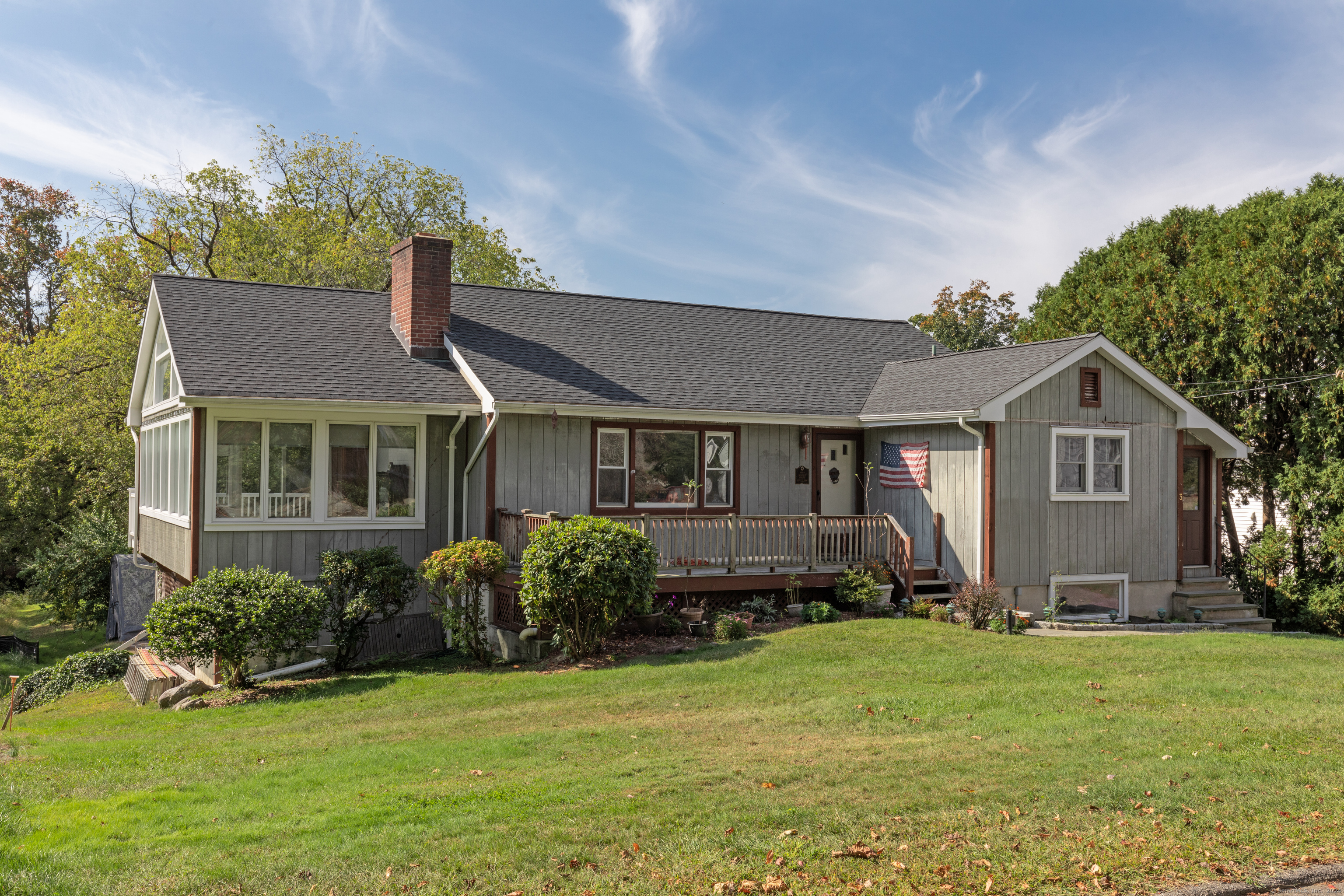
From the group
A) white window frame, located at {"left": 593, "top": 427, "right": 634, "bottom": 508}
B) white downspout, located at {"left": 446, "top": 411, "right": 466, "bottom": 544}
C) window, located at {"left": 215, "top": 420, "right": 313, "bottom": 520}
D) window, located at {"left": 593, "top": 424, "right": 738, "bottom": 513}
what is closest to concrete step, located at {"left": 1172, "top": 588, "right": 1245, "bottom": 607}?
window, located at {"left": 593, "top": 424, "right": 738, "bottom": 513}

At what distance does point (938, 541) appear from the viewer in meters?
16.0

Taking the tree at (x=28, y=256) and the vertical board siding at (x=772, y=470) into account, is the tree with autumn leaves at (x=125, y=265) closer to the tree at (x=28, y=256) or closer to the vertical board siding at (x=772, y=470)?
the tree at (x=28, y=256)

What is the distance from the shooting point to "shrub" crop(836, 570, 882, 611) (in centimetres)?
1491

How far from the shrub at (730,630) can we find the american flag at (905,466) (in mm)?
4896

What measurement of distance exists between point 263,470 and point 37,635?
574 inches

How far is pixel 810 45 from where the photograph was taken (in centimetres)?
1786

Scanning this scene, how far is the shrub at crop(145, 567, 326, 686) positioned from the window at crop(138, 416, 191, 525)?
208 centimetres

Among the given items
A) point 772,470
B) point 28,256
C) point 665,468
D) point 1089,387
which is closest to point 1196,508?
point 1089,387

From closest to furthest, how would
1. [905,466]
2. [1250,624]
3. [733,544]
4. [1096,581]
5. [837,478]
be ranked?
[733,544]
[1096,581]
[1250,624]
[905,466]
[837,478]

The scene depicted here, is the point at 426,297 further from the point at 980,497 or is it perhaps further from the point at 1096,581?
the point at 1096,581

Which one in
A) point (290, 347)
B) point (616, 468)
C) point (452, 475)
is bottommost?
point (452, 475)

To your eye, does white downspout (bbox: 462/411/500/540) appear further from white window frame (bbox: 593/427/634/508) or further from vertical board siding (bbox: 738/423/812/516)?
vertical board siding (bbox: 738/423/812/516)

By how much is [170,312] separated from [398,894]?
43.5ft

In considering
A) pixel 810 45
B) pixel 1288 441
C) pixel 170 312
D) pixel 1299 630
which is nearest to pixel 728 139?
pixel 810 45
